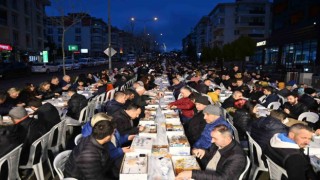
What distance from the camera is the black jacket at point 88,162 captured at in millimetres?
4129

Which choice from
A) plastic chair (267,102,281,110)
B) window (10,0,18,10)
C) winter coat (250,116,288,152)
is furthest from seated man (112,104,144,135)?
window (10,0,18,10)

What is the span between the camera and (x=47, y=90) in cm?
1280

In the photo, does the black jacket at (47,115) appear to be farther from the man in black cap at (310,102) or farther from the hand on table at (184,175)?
the man in black cap at (310,102)

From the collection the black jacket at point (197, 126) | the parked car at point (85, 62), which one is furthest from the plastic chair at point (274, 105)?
the parked car at point (85, 62)

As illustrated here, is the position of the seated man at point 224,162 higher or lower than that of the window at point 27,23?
lower

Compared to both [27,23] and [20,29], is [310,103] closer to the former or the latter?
[20,29]

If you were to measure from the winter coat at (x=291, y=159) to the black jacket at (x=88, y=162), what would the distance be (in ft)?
8.34

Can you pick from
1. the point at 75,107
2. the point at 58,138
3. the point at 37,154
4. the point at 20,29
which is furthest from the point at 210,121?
the point at 20,29

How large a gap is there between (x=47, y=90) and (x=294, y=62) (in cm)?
3253

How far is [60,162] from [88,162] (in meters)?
0.76

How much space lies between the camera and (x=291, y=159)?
4168 mm

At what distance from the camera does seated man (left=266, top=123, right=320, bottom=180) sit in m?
4.11

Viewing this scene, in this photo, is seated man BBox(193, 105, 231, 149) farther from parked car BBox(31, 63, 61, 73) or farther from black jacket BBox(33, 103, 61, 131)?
parked car BBox(31, 63, 61, 73)

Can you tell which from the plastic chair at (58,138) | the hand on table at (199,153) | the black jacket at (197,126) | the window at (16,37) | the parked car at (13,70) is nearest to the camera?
the hand on table at (199,153)
